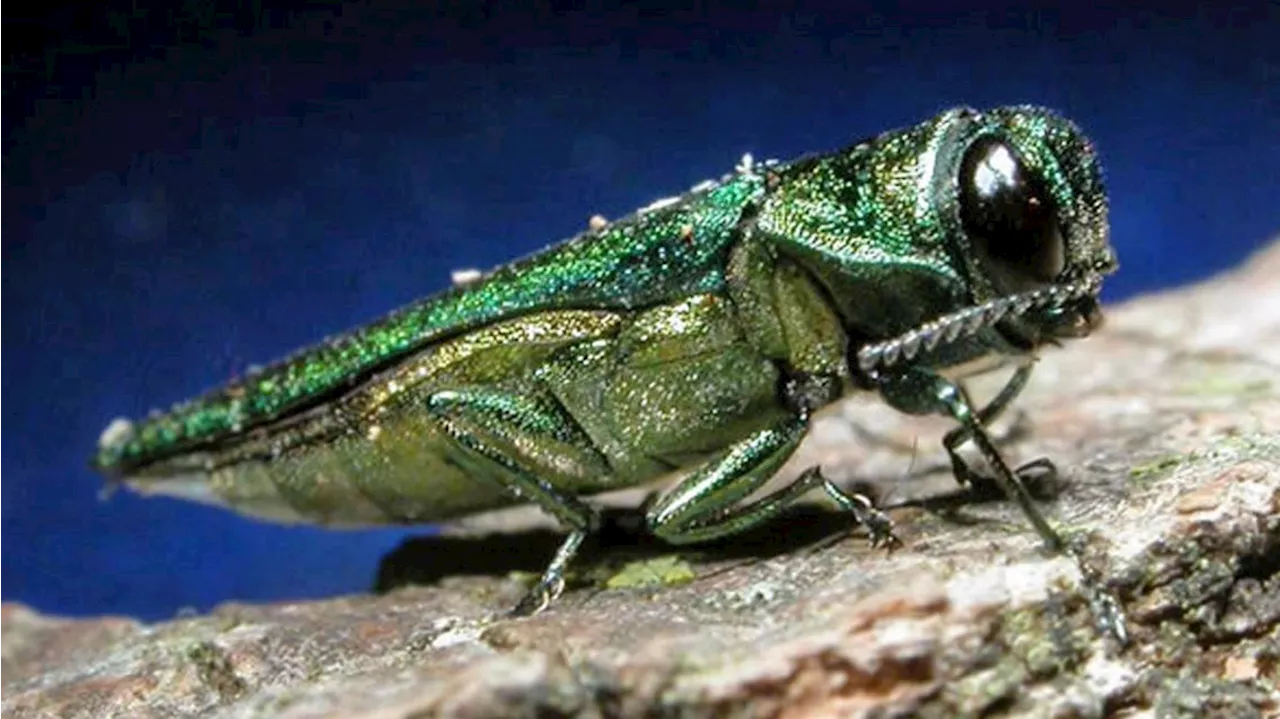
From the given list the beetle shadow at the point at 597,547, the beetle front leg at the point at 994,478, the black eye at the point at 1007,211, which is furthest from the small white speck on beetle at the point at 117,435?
the black eye at the point at 1007,211

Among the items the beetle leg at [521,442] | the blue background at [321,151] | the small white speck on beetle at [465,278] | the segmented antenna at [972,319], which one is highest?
the blue background at [321,151]

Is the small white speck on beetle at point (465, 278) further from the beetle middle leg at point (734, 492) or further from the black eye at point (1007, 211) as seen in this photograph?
the black eye at point (1007, 211)

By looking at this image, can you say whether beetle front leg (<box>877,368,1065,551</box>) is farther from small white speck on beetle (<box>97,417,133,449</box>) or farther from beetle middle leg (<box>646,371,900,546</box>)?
small white speck on beetle (<box>97,417,133,449</box>)

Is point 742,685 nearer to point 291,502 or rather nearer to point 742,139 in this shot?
point 291,502

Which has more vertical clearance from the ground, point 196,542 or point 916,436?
point 196,542

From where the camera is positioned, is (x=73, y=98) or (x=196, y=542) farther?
(x=196, y=542)

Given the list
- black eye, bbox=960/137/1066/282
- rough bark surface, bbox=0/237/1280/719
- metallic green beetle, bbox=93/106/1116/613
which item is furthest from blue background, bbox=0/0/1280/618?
black eye, bbox=960/137/1066/282

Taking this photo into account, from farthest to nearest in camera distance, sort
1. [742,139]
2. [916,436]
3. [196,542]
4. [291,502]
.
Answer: [196,542] < [742,139] < [916,436] < [291,502]

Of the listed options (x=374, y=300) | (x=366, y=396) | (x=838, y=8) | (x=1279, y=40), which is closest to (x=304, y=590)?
(x=374, y=300)
